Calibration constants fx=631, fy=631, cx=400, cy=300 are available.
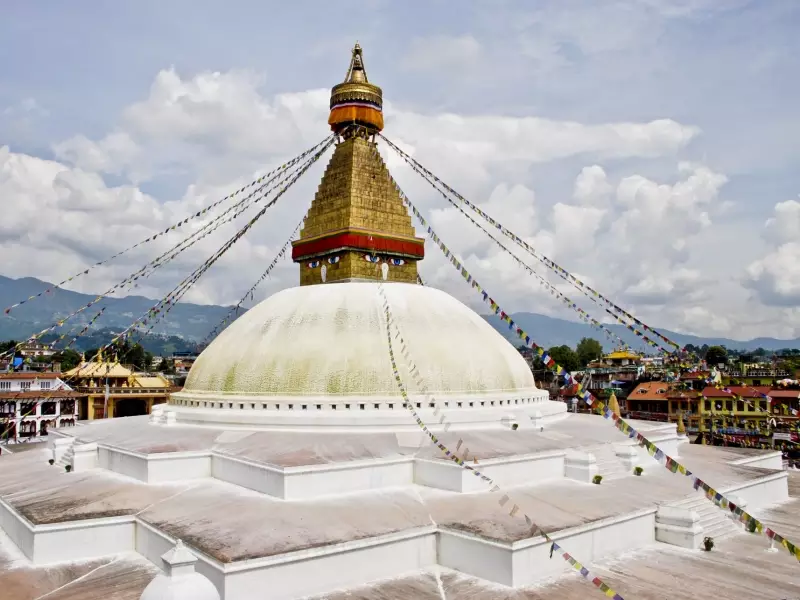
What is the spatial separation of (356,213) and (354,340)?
3.60 meters

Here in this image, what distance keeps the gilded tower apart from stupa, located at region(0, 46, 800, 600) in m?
0.05

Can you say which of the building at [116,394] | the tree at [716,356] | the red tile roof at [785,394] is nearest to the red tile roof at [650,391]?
the red tile roof at [785,394]

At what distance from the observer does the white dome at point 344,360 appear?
11953mm

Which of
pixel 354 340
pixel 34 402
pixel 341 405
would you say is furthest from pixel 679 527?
pixel 34 402

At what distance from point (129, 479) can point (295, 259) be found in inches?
278

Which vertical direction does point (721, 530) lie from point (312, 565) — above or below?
below

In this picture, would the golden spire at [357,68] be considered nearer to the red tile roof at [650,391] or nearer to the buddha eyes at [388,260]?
the buddha eyes at [388,260]

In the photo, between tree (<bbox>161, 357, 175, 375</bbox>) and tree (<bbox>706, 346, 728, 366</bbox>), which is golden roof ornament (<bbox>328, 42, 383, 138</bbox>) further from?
tree (<bbox>161, 357, 175, 375</bbox>)

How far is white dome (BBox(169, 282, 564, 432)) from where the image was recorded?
12.0 metres

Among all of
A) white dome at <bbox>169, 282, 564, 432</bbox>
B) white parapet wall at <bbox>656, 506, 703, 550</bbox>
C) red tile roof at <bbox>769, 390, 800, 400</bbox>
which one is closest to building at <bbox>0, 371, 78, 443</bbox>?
white dome at <bbox>169, 282, 564, 432</bbox>

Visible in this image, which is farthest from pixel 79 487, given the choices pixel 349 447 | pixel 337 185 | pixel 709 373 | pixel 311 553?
pixel 709 373

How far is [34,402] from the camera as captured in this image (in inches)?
1041

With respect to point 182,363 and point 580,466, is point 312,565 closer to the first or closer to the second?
point 580,466

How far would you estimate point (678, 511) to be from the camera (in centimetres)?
898
